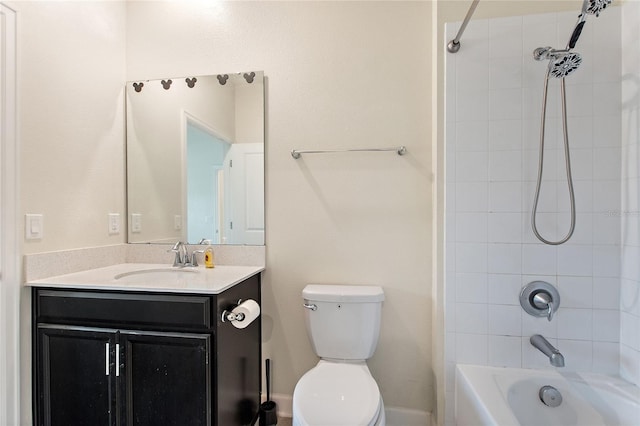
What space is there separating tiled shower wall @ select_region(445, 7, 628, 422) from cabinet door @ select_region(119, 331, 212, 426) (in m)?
Result: 1.13

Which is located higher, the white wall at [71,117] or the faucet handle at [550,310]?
the white wall at [71,117]

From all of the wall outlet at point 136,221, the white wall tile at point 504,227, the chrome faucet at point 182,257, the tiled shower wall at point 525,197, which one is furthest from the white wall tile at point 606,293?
the wall outlet at point 136,221

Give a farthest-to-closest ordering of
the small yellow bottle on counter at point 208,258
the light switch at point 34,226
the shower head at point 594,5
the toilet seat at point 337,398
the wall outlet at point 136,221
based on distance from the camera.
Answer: the wall outlet at point 136,221, the small yellow bottle on counter at point 208,258, the light switch at point 34,226, the toilet seat at point 337,398, the shower head at point 594,5

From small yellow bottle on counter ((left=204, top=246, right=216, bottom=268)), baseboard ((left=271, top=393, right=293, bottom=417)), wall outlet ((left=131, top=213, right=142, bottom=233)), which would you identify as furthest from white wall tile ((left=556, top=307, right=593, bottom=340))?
wall outlet ((left=131, top=213, right=142, bottom=233))

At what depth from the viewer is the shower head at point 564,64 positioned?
4.00 feet

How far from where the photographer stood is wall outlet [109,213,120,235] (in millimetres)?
1864

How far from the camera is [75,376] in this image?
135cm

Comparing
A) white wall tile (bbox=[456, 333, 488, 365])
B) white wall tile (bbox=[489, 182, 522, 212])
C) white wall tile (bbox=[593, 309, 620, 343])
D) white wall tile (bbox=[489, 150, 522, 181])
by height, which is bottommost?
white wall tile (bbox=[456, 333, 488, 365])

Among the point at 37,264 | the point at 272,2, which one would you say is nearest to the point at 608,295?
the point at 272,2

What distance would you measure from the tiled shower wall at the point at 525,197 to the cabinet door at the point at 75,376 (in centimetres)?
154

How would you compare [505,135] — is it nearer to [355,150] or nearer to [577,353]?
[355,150]

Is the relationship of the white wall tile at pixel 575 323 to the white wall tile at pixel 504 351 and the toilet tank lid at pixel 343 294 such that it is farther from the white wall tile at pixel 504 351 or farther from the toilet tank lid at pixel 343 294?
the toilet tank lid at pixel 343 294

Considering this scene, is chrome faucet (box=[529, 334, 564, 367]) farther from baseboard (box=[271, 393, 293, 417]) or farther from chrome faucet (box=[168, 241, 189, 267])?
chrome faucet (box=[168, 241, 189, 267])

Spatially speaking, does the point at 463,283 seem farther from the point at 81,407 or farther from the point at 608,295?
the point at 81,407
